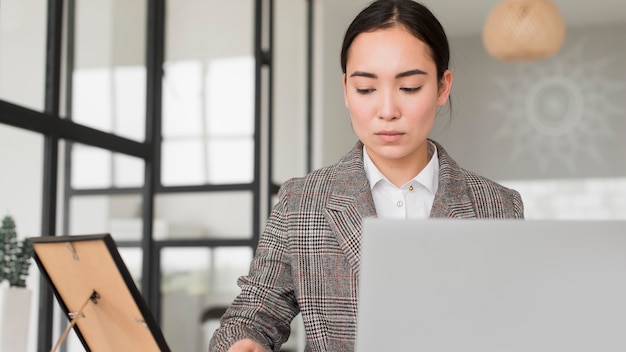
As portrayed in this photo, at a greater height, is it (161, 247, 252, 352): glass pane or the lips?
the lips

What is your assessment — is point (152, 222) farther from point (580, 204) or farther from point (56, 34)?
point (580, 204)

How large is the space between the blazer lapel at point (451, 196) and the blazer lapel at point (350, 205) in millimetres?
104

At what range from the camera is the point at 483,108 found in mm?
7355

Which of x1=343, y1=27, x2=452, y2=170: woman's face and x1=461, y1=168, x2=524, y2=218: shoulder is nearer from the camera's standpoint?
x1=343, y1=27, x2=452, y2=170: woman's face

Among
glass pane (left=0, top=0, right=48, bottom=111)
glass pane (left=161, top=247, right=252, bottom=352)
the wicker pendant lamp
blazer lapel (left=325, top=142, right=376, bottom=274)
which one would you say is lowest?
glass pane (left=161, top=247, right=252, bottom=352)

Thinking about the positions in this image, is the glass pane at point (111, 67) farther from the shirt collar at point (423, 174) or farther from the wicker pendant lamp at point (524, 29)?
the shirt collar at point (423, 174)

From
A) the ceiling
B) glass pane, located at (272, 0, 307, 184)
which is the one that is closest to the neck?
glass pane, located at (272, 0, 307, 184)

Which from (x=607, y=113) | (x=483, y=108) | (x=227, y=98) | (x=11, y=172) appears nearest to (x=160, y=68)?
(x=227, y=98)

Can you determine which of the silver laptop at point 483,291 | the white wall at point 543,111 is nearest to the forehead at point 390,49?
the silver laptop at point 483,291

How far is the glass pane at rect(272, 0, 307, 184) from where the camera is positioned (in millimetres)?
5562

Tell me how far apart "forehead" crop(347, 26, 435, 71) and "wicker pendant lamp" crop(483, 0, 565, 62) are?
3.59 meters

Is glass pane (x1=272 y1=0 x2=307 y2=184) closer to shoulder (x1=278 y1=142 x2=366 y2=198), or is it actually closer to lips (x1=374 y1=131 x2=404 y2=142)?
shoulder (x1=278 y1=142 x2=366 y2=198)

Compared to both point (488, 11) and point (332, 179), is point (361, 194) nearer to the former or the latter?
point (332, 179)

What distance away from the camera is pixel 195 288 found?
4.87m
